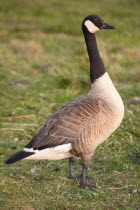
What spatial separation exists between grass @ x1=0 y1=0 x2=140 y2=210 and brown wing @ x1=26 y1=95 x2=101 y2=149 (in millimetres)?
551

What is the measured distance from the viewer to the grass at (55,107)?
4.75 meters

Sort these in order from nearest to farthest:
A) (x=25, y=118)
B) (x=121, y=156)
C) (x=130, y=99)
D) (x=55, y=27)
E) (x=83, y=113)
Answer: (x=83, y=113) < (x=121, y=156) < (x=25, y=118) < (x=130, y=99) < (x=55, y=27)

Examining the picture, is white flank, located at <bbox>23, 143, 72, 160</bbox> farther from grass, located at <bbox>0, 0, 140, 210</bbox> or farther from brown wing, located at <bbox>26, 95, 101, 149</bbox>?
grass, located at <bbox>0, 0, 140, 210</bbox>

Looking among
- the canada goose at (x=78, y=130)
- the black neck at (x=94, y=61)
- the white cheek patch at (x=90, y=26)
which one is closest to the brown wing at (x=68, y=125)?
the canada goose at (x=78, y=130)

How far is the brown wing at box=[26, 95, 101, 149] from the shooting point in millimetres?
4938

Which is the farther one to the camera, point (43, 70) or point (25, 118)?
point (43, 70)

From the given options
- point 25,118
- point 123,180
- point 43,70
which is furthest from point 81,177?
point 43,70

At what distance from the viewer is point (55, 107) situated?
335 inches

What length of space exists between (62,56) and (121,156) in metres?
8.41

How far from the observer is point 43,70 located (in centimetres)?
1190

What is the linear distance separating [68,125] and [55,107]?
351 centimetres

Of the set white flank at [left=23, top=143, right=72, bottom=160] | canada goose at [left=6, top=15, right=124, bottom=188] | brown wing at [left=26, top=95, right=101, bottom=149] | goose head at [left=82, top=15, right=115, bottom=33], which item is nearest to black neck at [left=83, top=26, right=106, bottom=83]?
goose head at [left=82, top=15, right=115, bottom=33]

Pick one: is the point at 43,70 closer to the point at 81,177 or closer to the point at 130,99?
the point at 130,99

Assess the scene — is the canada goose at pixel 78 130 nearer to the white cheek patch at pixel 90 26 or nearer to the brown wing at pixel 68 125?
the brown wing at pixel 68 125
